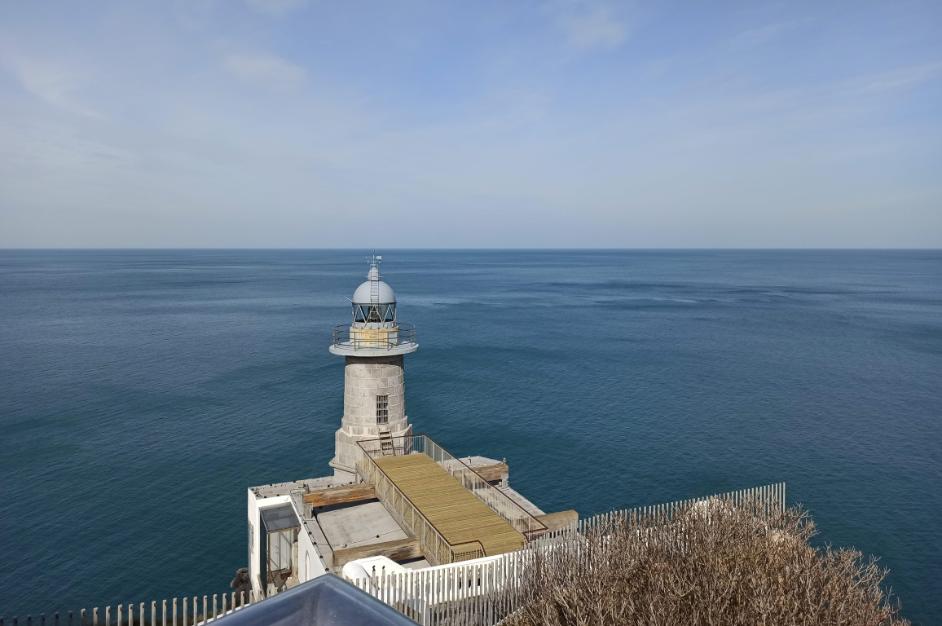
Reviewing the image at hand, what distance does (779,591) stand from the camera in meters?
10.9

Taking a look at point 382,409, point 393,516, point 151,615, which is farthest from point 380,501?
point 151,615

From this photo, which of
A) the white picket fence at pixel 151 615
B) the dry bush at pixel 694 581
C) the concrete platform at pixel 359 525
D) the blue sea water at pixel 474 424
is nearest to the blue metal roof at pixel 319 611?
the white picket fence at pixel 151 615

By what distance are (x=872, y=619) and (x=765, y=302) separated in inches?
5473

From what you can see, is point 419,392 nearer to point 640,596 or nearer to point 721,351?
point 721,351

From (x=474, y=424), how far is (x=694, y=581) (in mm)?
39679

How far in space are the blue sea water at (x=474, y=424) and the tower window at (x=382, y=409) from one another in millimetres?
12027

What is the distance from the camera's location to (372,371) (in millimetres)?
25594

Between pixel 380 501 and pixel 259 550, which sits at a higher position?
pixel 380 501

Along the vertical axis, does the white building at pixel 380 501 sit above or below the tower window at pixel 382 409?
below

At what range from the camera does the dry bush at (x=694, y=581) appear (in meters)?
10.4

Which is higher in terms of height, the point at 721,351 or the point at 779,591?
the point at 779,591

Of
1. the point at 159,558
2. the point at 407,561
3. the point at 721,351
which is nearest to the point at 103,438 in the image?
the point at 159,558

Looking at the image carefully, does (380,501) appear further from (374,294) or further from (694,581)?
(694,581)

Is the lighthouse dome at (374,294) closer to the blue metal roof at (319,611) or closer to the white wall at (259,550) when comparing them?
the white wall at (259,550)
